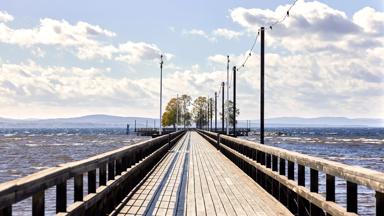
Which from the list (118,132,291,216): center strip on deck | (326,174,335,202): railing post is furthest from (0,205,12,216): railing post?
(118,132,291,216): center strip on deck

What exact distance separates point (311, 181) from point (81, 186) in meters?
3.55

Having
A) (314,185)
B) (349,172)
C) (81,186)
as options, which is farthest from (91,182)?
(349,172)

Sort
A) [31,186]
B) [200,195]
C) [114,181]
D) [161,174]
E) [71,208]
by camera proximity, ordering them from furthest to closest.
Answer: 1. [161,174]
2. [200,195]
3. [114,181]
4. [71,208]
5. [31,186]

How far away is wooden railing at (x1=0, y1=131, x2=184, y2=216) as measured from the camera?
455 centimetres

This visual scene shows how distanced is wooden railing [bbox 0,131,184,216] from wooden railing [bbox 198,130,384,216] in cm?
323

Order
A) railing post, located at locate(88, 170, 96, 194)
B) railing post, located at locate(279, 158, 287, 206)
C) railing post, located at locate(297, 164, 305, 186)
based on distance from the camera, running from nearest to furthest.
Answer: railing post, located at locate(88, 170, 96, 194) < railing post, located at locate(297, 164, 305, 186) < railing post, located at locate(279, 158, 287, 206)

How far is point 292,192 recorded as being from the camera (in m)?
9.75

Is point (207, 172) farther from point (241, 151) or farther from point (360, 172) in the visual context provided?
point (360, 172)

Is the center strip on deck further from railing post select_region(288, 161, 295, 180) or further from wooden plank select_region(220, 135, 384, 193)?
wooden plank select_region(220, 135, 384, 193)

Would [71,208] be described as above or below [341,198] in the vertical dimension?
above

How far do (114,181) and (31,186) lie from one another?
4.90m

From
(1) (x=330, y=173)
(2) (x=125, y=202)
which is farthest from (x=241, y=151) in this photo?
(1) (x=330, y=173)

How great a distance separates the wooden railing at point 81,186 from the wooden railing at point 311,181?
3234 mm

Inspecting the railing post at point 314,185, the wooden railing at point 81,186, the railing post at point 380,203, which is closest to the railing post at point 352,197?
the railing post at point 380,203
